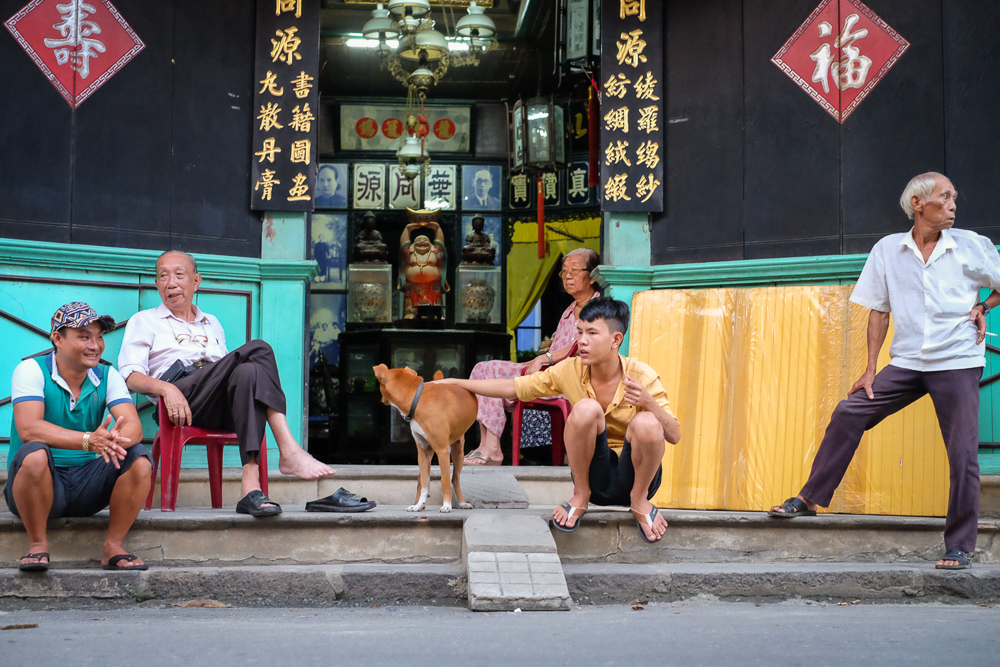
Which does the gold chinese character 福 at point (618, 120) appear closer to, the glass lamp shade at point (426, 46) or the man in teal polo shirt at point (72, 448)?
the glass lamp shade at point (426, 46)

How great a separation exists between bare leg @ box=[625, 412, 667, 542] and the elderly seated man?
44.4 inches

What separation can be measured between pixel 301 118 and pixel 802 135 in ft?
9.48

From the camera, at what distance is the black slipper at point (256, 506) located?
Answer: 144 inches

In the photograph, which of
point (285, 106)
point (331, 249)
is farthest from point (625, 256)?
point (331, 249)

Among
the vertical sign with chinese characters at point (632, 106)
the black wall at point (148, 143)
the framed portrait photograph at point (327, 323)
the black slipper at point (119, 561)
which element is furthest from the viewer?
the framed portrait photograph at point (327, 323)

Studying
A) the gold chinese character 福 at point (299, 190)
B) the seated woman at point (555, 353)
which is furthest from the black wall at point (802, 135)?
the gold chinese character 福 at point (299, 190)

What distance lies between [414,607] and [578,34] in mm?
5302

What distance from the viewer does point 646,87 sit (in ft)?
18.6

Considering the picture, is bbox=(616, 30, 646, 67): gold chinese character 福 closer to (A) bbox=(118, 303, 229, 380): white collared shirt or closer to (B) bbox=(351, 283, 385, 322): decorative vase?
(A) bbox=(118, 303, 229, 380): white collared shirt

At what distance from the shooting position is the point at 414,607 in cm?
334

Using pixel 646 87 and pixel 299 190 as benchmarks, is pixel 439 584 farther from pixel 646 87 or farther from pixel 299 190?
pixel 646 87

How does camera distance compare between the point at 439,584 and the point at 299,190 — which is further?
the point at 299,190

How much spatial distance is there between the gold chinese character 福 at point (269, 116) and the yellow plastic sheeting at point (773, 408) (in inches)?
98.0

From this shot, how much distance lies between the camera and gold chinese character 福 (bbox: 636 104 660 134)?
563 centimetres
